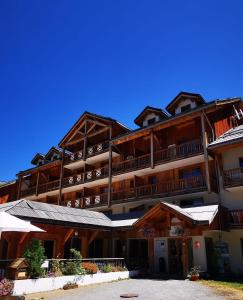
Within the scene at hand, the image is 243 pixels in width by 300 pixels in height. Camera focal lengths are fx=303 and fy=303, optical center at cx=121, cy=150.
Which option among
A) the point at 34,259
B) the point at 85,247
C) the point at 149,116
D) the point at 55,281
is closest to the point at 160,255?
the point at 85,247

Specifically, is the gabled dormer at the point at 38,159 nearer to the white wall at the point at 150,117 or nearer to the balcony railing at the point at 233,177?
the white wall at the point at 150,117

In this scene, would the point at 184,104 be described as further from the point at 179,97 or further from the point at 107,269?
the point at 107,269

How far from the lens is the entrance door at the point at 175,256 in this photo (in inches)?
861

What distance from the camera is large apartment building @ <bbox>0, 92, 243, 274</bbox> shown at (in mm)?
20172

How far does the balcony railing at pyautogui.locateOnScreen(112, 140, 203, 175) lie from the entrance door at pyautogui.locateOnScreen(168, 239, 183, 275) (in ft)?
21.0

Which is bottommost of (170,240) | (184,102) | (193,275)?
(193,275)

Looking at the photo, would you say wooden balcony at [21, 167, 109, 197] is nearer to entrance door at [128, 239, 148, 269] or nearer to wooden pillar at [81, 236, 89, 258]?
entrance door at [128, 239, 148, 269]

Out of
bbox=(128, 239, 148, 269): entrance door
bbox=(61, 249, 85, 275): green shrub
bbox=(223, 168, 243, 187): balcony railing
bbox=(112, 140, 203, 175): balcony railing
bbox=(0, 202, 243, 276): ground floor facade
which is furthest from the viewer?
bbox=(128, 239, 148, 269): entrance door

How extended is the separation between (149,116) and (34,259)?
17.7 metres

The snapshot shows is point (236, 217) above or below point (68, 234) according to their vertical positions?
above

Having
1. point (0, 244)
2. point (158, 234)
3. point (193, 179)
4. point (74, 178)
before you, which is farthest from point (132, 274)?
point (74, 178)

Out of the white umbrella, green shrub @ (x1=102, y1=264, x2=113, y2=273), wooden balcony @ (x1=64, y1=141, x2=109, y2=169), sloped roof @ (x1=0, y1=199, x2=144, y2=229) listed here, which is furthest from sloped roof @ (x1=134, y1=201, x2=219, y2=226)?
wooden balcony @ (x1=64, y1=141, x2=109, y2=169)

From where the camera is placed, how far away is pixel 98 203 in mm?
29328

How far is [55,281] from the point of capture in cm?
1595
